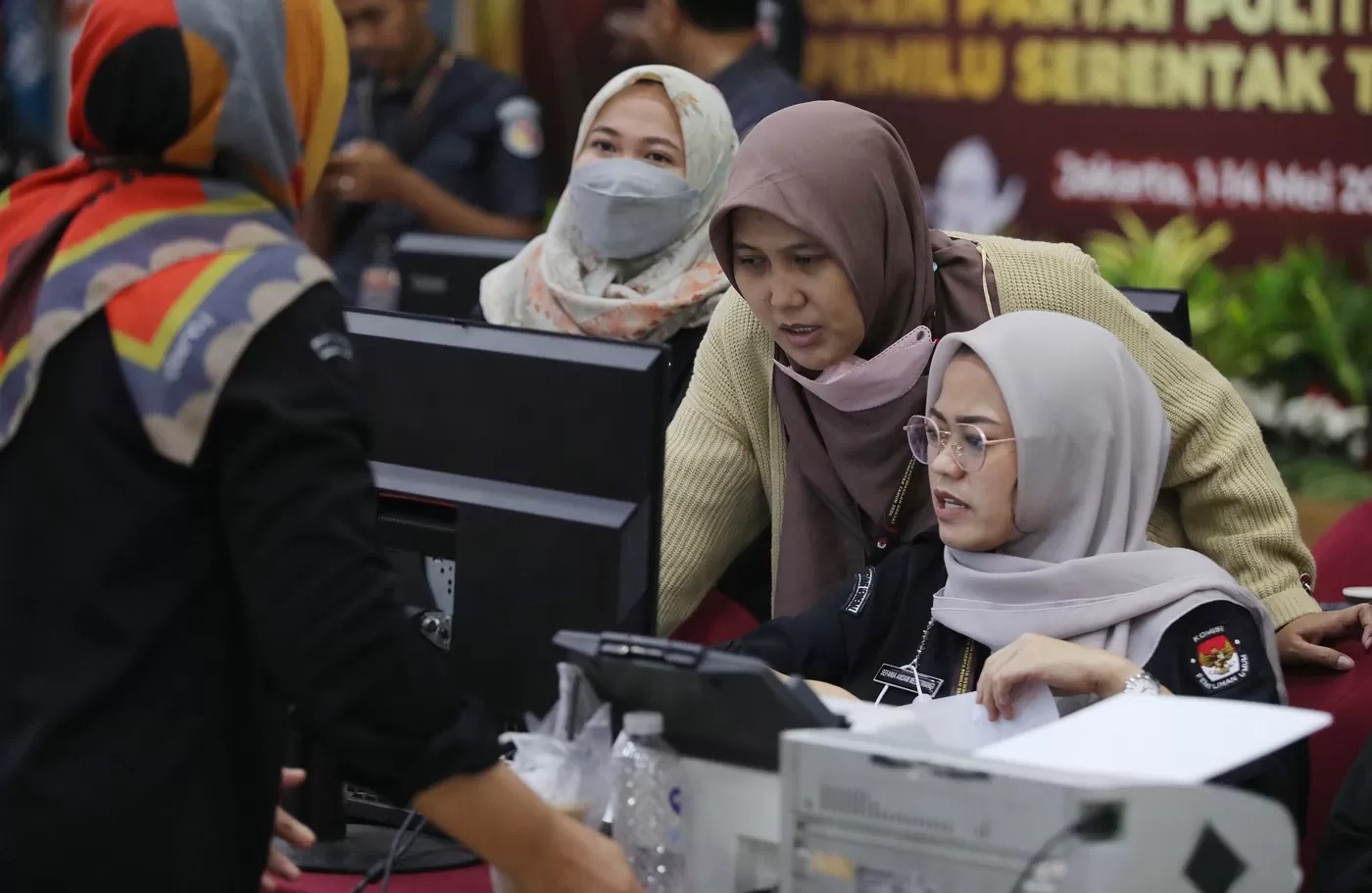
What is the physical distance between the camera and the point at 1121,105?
207 inches

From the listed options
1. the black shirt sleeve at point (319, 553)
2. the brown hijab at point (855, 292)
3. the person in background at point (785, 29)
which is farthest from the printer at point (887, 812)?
the person in background at point (785, 29)

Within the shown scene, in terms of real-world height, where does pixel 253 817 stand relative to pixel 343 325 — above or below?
below

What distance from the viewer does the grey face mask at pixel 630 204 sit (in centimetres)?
296

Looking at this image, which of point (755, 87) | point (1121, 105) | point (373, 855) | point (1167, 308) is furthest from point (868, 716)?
point (1121, 105)

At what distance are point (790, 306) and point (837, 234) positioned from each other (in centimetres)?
11

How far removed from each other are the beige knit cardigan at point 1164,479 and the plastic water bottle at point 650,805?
2.44 feet

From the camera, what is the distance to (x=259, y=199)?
145cm

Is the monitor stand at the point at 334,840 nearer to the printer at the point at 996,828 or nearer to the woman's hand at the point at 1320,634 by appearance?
the printer at the point at 996,828

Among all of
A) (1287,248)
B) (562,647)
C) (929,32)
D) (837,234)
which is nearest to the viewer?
(562,647)

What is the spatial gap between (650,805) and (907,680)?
51 cm

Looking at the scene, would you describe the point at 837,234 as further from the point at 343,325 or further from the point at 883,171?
the point at 343,325

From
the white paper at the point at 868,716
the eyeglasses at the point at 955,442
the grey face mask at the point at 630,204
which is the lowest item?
the white paper at the point at 868,716

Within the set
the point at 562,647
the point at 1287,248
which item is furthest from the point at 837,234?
the point at 1287,248

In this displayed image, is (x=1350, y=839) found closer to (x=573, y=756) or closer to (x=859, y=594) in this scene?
(x=859, y=594)
